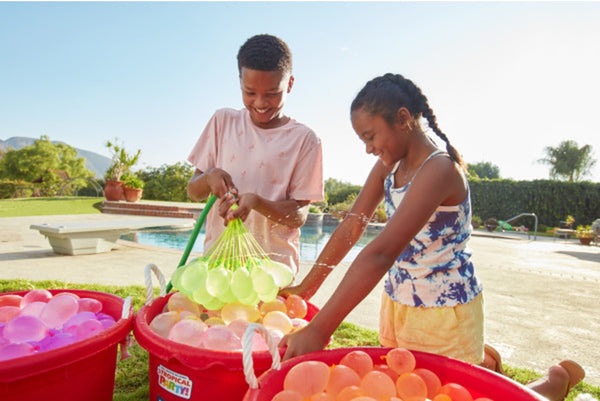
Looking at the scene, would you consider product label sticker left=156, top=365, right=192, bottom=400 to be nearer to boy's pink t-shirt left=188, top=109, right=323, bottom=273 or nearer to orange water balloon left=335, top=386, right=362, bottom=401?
orange water balloon left=335, top=386, right=362, bottom=401

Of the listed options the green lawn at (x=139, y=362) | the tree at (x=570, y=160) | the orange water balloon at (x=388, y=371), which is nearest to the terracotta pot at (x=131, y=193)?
the green lawn at (x=139, y=362)

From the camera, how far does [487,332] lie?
332 centimetres

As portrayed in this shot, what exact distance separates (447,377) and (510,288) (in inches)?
191

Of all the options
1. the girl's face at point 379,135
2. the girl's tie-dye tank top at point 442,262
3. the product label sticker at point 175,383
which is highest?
the girl's face at point 379,135

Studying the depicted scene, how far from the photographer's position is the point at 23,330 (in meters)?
1.11

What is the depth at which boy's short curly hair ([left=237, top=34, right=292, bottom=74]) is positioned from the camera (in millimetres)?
1593

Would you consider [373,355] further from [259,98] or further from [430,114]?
[259,98]

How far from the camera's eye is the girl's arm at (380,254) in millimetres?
990

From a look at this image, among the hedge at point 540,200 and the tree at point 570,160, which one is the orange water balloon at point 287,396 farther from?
the tree at point 570,160

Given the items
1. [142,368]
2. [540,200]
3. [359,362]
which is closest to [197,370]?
[359,362]

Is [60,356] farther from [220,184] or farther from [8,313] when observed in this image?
[220,184]

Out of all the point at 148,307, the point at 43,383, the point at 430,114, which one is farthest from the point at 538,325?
the point at 43,383

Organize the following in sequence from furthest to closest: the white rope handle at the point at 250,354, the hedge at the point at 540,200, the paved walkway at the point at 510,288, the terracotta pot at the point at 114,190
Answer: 1. the hedge at the point at 540,200
2. the terracotta pot at the point at 114,190
3. the paved walkway at the point at 510,288
4. the white rope handle at the point at 250,354

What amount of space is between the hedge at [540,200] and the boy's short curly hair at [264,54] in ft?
72.8
